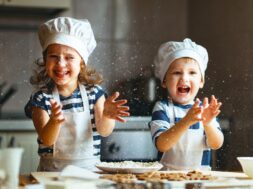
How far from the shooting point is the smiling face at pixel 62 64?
4.43ft

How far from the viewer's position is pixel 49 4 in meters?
2.18

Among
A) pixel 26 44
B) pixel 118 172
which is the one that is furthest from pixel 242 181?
pixel 26 44

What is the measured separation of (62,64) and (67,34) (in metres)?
0.07

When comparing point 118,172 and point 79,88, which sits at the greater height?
point 79,88

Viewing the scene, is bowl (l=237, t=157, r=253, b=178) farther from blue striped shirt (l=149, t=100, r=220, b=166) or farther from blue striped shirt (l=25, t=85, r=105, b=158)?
blue striped shirt (l=25, t=85, r=105, b=158)

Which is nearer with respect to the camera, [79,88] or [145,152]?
[79,88]

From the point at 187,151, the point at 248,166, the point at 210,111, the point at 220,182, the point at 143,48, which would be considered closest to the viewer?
the point at 220,182

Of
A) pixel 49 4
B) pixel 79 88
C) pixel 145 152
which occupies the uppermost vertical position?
pixel 49 4

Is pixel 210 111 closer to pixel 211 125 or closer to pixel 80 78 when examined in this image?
pixel 211 125

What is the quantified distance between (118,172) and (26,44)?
121 centimetres

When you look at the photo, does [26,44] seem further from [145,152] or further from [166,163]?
[166,163]

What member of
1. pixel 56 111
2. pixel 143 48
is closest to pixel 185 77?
pixel 56 111

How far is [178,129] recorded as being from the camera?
1312 millimetres

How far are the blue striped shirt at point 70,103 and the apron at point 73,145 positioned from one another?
0.01 m
